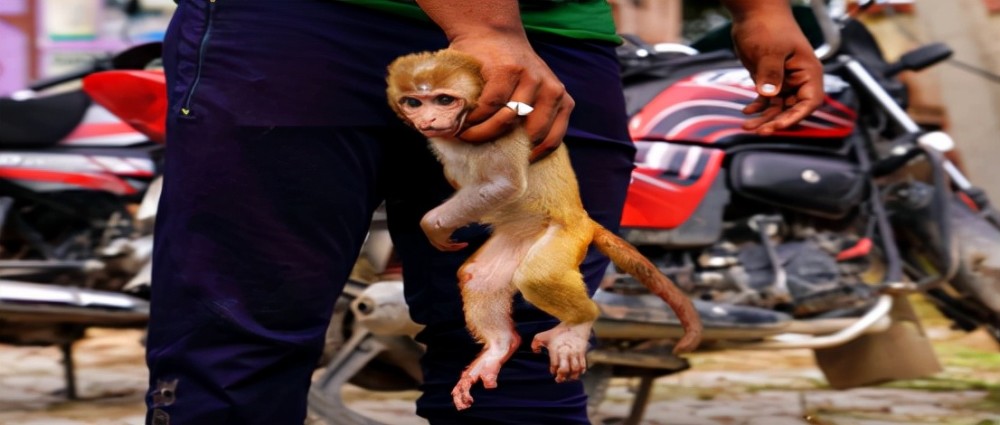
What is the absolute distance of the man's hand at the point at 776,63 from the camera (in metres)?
1.92

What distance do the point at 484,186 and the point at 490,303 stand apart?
111 millimetres

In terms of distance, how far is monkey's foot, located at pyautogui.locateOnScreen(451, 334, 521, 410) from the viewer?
1376 mm

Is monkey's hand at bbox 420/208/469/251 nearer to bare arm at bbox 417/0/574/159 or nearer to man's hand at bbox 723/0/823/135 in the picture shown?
bare arm at bbox 417/0/574/159

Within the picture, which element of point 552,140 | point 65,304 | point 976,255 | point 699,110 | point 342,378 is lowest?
point 65,304

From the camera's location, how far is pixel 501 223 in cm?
137

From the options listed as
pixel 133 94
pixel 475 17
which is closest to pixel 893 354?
pixel 133 94

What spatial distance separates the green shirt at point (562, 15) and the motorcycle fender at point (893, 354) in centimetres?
291

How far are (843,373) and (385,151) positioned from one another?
10.7 feet

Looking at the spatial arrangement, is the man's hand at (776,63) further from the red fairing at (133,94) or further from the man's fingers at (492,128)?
the red fairing at (133,94)

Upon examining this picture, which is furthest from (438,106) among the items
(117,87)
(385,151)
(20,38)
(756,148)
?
(20,38)

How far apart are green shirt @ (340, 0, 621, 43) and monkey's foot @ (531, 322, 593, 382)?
43 centimetres

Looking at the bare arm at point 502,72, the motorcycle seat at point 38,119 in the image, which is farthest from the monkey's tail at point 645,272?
the motorcycle seat at point 38,119

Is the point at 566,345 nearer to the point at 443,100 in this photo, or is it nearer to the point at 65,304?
the point at 443,100

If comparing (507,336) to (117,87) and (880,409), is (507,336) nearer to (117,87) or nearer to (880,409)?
(117,87)
